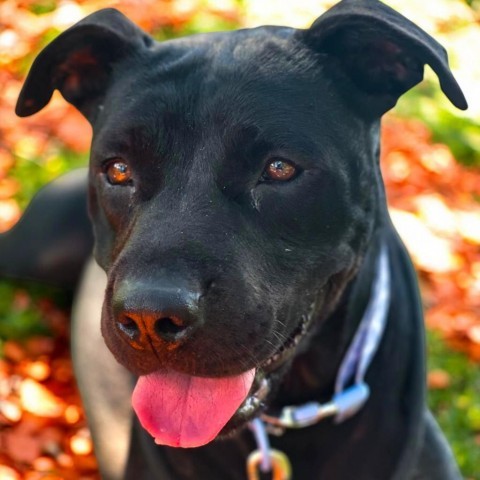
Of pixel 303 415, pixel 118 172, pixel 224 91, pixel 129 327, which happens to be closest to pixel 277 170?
pixel 224 91

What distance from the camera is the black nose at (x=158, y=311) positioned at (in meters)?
2.00

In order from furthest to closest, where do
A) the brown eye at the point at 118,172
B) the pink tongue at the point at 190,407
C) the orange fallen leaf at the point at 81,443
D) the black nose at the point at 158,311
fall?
the orange fallen leaf at the point at 81,443
the brown eye at the point at 118,172
the pink tongue at the point at 190,407
the black nose at the point at 158,311

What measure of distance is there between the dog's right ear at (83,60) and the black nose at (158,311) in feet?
3.16

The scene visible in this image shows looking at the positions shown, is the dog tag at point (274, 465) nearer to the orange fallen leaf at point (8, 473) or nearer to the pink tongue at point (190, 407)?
the pink tongue at point (190, 407)

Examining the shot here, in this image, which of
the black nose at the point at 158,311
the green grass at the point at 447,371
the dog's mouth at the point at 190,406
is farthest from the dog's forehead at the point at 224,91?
the green grass at the point at 447,371

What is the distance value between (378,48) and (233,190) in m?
0.69

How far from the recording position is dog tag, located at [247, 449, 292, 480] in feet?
9.11

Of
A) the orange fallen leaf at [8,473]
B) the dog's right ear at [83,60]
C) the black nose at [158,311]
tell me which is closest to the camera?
the black nose at [158,311]

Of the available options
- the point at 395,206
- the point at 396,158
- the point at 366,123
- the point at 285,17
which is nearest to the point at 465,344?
the point at 395,206

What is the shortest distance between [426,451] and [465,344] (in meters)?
1.20

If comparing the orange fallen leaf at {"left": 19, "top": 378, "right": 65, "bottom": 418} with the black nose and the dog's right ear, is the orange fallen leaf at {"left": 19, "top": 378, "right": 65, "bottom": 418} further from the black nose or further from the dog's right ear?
the black nose

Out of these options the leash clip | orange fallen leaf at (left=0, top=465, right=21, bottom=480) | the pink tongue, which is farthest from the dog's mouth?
orange fallen leaf at (left=0, top=465, right=21, bottom=480)

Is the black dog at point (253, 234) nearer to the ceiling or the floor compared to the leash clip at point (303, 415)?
nearer to the ceiling

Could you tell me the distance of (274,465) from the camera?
2.78 meters
